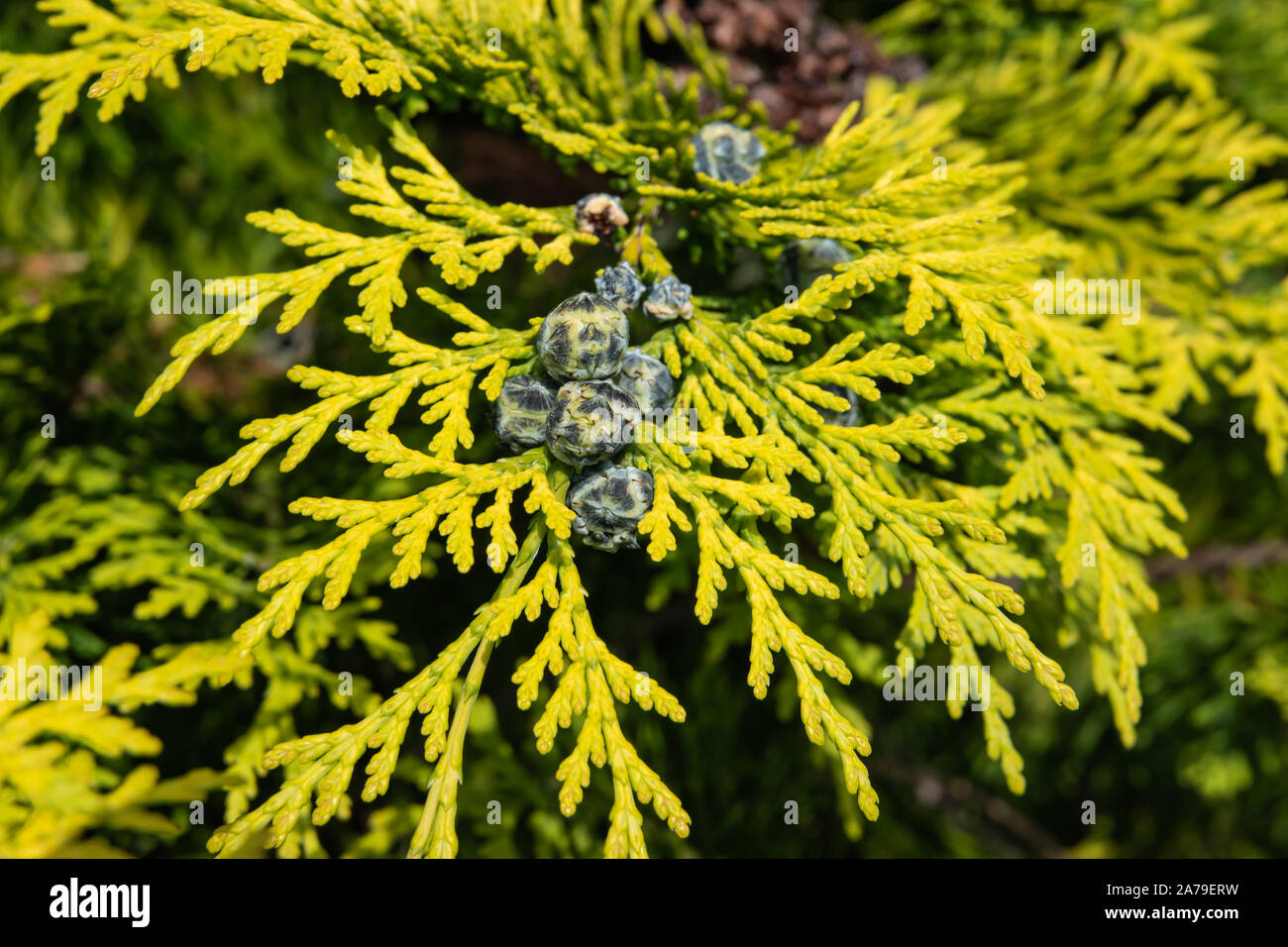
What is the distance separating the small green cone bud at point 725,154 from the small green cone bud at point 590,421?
0.48m

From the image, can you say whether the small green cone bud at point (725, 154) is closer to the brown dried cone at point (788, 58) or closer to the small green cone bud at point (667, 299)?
the small green cone bud at point (667, 299)

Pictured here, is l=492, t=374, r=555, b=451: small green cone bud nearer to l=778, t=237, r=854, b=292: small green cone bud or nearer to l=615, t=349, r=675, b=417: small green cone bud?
l=615, t=349, r=675, b=417: small green cone bud

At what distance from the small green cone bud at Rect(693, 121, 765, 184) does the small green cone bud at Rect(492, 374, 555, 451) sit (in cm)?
50

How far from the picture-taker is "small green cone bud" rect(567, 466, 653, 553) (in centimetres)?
127

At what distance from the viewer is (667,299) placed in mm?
1372

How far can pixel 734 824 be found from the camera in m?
2.23

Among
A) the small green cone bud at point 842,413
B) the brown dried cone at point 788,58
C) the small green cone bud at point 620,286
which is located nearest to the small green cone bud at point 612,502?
the small green cone bud at point 620,286

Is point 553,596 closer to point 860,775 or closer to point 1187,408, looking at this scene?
point 860,775

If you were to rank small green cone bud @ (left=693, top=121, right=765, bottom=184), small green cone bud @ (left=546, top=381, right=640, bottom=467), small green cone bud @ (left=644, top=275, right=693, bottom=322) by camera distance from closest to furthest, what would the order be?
small green cone bud @ (left=546, top=381, right=640, bottom=467), small green cone bud @ (left=644, top=275, right=693, bottom=322), small green cone bud @ (left=693, top=121, right=765, bottom=184)

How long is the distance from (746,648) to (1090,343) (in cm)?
124

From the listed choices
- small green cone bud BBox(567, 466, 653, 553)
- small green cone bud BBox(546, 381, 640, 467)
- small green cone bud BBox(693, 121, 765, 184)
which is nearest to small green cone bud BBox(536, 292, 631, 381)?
small green cone bud BBox(546, 381, 640, 467)

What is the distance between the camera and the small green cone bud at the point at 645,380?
1.33 metres
